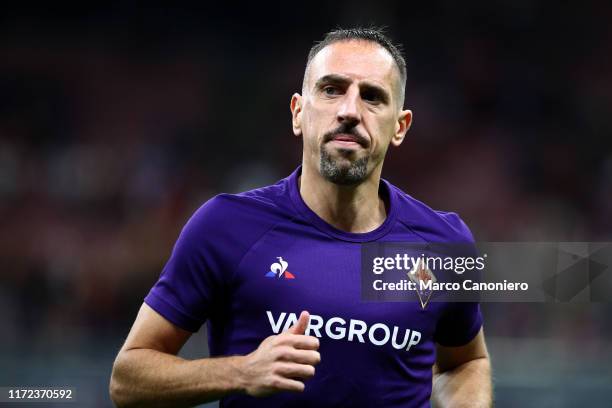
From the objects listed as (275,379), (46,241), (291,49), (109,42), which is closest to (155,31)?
(109,42)

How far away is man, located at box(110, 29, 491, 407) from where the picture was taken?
9.55 ft

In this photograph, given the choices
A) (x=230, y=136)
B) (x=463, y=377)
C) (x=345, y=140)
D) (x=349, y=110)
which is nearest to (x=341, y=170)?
(x=345, y=140)

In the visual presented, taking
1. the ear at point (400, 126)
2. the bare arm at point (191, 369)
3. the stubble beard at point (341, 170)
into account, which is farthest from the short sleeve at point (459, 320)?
the bare arm at point (191, 369)

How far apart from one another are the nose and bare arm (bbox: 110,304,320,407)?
30.0 inches

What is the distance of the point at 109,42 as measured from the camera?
13.2 metres

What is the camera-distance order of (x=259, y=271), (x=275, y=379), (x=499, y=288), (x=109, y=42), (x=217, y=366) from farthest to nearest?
(x=109, y=42) → (x=499, y=288) → (x=259, y=271) → (x=217, y=366) → (x=275, y=379)

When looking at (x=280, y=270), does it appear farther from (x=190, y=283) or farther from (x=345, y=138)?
(x=345, y=138)

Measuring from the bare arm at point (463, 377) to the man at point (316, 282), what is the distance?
0.04ft

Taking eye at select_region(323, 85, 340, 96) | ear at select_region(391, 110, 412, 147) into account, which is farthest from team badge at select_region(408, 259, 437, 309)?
eye at select_region(323, 85, 340, 96)

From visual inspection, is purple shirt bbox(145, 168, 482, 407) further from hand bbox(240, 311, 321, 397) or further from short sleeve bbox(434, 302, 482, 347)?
hand bbox(240, 311, 321, 397)

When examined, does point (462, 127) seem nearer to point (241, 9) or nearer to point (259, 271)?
point (241, 9)

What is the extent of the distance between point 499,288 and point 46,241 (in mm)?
7864

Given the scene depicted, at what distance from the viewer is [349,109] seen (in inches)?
122

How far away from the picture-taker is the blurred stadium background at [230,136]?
32.0ft
